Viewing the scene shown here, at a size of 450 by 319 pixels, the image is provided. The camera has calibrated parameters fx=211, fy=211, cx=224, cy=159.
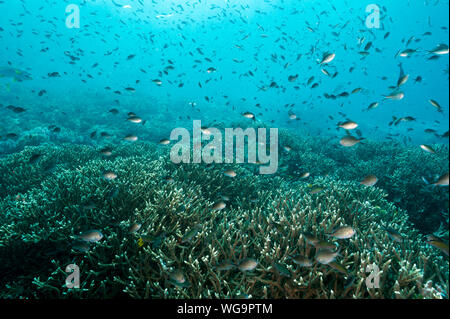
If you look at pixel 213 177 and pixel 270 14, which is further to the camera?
pixel 270 14

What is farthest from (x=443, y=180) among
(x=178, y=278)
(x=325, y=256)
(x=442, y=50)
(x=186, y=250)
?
(x=442, y=50)

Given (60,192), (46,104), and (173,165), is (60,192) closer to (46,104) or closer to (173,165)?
(173,165)

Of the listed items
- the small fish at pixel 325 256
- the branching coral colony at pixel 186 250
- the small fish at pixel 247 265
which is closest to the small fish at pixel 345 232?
the branching coral colony at pixel 186 250

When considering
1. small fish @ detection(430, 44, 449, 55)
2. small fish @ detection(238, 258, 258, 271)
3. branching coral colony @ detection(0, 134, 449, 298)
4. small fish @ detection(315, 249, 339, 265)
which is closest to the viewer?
small fish @ detection(315, 249, 339, 265)

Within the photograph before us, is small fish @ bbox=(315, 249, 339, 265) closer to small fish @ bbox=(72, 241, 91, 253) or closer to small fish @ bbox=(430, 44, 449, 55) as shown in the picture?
small fish @ bbox=(72, 241, 91, 253)

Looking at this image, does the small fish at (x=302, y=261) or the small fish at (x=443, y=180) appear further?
the small fish at (x=443, y=180)

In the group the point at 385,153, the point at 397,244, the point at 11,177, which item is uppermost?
the point at 385,153

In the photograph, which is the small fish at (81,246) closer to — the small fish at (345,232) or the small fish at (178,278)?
the small fish at (178,278)

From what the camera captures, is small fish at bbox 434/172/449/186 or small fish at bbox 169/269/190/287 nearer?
small fish at bbox 169/269/190/287

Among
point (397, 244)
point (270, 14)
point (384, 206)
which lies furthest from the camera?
point (270, 14)

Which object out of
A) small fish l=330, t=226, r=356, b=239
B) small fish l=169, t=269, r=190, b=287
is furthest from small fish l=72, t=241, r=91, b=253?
small fish l=330, t=226, r=356, b=239

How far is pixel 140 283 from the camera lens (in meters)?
A: 2.77
